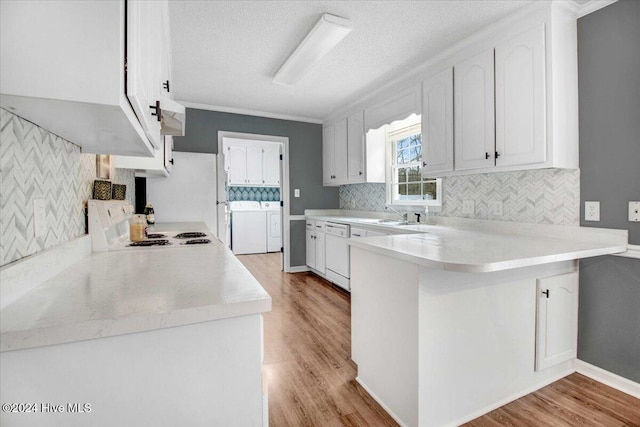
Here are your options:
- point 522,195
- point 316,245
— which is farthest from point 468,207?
point 316,245

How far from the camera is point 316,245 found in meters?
4.52

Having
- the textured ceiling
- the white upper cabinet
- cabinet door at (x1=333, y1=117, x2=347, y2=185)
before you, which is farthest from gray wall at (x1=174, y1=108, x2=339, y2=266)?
the white upper cabinet

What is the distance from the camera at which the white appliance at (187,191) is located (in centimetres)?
362

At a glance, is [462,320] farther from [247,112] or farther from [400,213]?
[247,112]

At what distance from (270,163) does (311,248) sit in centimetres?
301

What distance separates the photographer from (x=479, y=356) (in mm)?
1612

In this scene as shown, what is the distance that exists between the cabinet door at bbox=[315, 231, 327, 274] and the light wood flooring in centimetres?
158

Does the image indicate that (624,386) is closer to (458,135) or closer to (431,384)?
(431,384)

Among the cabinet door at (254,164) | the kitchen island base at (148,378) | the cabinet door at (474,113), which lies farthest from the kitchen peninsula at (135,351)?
the cabinet door at (254,164)

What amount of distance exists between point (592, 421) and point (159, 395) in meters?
2.06

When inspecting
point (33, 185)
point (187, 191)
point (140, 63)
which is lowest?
point (33, 185)

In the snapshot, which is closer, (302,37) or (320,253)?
(302,37)

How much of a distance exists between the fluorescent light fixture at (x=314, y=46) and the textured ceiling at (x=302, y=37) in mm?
51

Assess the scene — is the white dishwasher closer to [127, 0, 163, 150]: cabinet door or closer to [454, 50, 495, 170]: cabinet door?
[454, 50, 495, 170]: cabinet door
